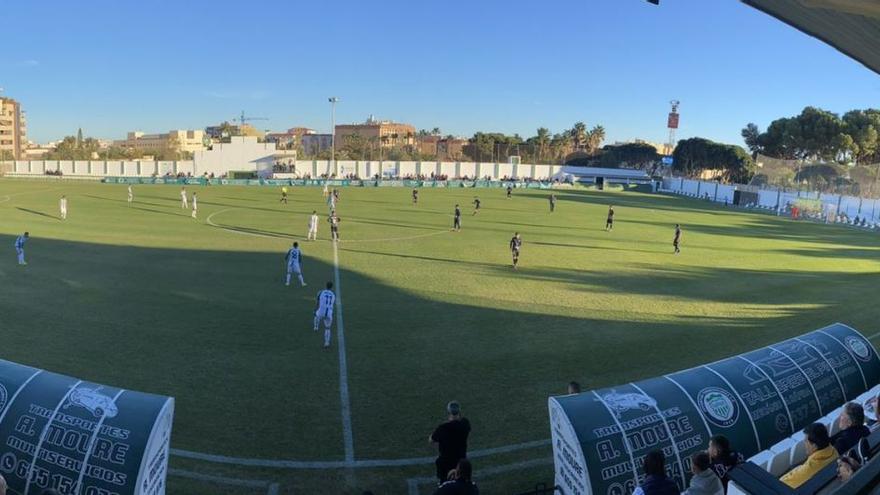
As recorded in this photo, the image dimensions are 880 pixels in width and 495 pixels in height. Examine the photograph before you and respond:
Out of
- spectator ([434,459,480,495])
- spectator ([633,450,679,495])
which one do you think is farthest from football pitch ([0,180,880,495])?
spectator ([633,450,679,495])

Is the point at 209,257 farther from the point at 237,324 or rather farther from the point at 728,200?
the point at 728,200

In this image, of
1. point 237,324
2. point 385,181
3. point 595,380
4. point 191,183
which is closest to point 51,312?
point 237,324

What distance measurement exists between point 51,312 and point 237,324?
5.63 metres

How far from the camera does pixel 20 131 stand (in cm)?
16288

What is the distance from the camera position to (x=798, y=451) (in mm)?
7652

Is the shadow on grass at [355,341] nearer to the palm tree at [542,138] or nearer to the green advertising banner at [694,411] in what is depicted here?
the green advertising banner at [694,411]

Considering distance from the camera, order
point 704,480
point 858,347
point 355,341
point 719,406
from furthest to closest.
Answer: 1. point 355,341
2. point 858,347
3. point 719,406
4. point 704,480

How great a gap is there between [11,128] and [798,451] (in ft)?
595

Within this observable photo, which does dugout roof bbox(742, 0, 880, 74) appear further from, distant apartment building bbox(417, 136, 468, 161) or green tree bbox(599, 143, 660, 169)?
distant apartment building bbox(417, 136, 468, 161)

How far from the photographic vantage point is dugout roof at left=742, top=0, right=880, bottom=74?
1067cm

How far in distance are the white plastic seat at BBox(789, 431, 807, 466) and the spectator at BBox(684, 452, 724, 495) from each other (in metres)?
1.95

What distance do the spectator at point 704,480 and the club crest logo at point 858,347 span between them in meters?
5.71

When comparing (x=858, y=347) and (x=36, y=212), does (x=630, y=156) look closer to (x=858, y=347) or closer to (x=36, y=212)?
(x=36, y=212)

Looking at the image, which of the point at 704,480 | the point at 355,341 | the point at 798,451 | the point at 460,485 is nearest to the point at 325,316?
the point at 355,341
